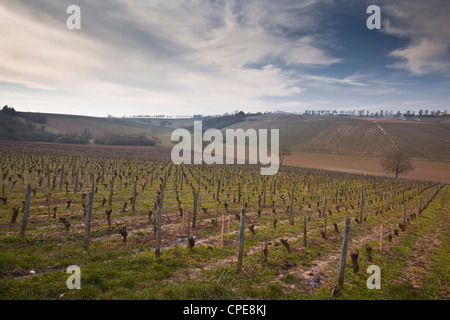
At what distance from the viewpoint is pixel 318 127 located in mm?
125875

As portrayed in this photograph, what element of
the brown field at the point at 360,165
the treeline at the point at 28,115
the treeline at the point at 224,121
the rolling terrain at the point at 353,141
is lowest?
the brown field at the point at 360,165

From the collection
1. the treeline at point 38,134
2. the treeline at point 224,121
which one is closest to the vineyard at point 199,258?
the treeline at point 38,134

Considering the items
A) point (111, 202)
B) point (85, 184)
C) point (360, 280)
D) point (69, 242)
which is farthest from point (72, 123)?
point (360, 280)

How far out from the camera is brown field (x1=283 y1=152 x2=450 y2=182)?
197 ft

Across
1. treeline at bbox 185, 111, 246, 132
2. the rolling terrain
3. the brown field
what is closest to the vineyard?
the brown field

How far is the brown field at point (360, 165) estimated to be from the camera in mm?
59938

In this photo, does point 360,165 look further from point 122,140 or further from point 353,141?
point 122,140

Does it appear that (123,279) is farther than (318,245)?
No

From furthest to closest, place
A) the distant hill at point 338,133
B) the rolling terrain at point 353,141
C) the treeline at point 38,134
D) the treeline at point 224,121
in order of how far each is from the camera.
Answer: the treeline at point 224,121
the treeline at point 38,134
the distant hill at point 338,133
the rolling terrain at point 353,141

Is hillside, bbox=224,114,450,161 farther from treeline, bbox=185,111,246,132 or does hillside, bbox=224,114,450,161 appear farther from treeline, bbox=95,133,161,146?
treeline, bbox=95,133,161,146

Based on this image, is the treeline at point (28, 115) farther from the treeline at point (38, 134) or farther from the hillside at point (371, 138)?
the hillside at point (371, 138)

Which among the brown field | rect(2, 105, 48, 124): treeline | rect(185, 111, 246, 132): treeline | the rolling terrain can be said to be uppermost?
rect(185, 111, 246, 132): treeline

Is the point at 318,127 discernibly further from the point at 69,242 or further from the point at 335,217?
the point at 69,242

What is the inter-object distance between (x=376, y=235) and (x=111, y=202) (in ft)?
59.2
